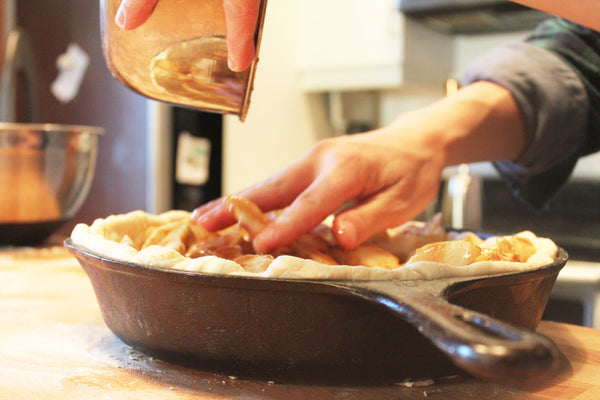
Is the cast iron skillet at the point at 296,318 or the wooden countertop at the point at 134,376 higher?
the cast iron skillet at the point at 296,318

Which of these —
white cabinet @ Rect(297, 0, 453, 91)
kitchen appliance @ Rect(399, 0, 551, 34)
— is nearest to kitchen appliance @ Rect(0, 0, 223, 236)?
white cabinet @ Rect(297, 0, 453, 91)

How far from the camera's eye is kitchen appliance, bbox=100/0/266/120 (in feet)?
2.29

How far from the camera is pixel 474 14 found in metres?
2.71

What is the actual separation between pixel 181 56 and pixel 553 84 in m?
0.74

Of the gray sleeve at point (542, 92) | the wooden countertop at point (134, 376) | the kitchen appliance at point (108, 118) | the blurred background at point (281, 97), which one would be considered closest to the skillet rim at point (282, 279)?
the wooden countertop at point (134, 376)

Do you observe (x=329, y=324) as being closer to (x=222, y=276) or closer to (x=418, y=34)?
(x=222, y=276)

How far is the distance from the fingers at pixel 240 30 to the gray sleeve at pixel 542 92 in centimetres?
64

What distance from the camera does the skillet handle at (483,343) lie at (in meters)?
0.38

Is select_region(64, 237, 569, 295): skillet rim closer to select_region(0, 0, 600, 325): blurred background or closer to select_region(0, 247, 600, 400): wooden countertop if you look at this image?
select_region(0, 247, 600, 400): wooden countertop

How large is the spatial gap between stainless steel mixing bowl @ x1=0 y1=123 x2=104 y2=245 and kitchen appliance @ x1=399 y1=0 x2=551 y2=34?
1564mm

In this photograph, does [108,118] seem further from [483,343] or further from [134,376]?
[483,343]

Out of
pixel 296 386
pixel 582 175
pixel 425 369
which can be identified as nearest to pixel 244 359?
pixel 296 386

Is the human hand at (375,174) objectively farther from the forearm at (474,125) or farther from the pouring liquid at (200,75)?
the pouring liquid at (200,75)

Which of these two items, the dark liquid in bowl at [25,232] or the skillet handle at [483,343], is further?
the dark liquid in bowl at [25,232]
